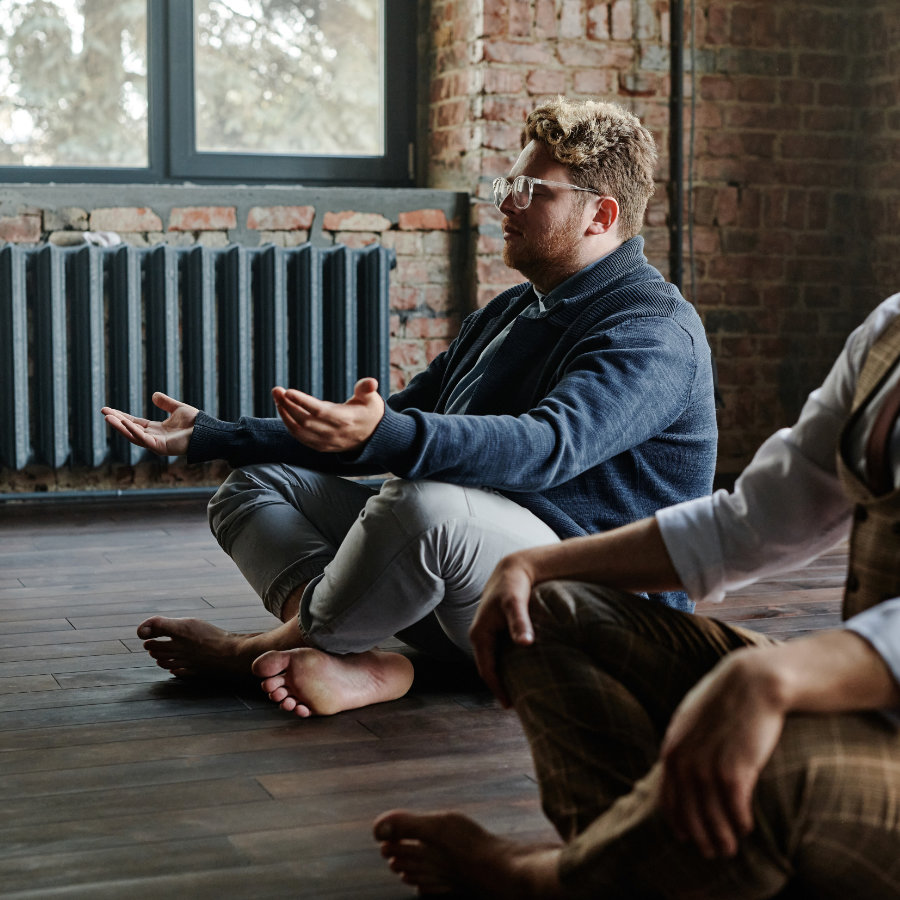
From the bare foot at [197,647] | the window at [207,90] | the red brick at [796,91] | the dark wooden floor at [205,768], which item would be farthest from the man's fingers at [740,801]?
the red brick at [796,91]

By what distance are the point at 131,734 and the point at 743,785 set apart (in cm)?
131

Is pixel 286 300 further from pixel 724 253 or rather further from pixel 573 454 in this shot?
pixel 573 454

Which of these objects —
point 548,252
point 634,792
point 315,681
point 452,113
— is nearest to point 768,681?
point 634,792

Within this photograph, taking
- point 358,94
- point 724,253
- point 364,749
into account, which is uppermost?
point 358,94

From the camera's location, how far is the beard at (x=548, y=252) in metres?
2.27

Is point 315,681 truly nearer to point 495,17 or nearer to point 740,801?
point 740,801

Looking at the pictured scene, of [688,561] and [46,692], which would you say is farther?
[46,692]

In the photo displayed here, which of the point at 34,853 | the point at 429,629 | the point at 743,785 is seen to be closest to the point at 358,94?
the point at 429,629

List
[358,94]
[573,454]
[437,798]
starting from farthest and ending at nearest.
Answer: [358,94] → [573,454] → [437,798]

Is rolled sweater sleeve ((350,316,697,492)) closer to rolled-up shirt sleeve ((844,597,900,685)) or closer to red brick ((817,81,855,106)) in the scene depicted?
rolled-up shirt sleeve ((844,597,900,685))

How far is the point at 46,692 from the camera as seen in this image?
2270mm

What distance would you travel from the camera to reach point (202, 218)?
4.30 meters

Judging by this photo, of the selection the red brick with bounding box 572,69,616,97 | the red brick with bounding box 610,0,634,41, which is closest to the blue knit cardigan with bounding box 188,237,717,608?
the red brick with bounding box 572,69,616,97

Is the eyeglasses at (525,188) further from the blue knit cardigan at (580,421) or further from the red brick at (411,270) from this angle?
the red brick at (411,270)
